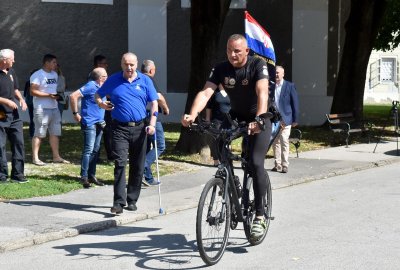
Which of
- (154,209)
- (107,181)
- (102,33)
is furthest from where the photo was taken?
(102,33)

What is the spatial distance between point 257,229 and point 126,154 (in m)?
2.50

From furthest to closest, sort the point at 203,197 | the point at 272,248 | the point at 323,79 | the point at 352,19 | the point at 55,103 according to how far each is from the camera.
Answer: the point at 323,79, the point at 352,19, the point at 55,103, the point at 272,248, the point at 203,197

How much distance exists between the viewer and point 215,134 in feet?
23.2

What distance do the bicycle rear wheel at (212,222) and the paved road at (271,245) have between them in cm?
15

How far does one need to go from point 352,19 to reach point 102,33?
777cm

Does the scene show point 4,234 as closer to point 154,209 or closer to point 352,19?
point 154,209

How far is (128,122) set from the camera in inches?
371

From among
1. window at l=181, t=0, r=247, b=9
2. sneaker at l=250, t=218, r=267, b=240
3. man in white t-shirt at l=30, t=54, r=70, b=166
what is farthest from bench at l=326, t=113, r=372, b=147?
sneaker at l=250, t=218, r=267, b=240

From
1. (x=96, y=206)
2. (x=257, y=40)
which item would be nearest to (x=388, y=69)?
(x=257, y=40)

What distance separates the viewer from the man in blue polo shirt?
30.8 feet

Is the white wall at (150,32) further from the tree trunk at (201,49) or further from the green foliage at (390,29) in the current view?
the tree trunk at (201,49)

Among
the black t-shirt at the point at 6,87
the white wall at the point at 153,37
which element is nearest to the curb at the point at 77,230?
the black t-shirt at the point at 6,87

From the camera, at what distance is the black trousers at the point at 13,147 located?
38.2 feet

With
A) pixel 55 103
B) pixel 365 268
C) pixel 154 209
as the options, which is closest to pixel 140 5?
pixel 55 103
